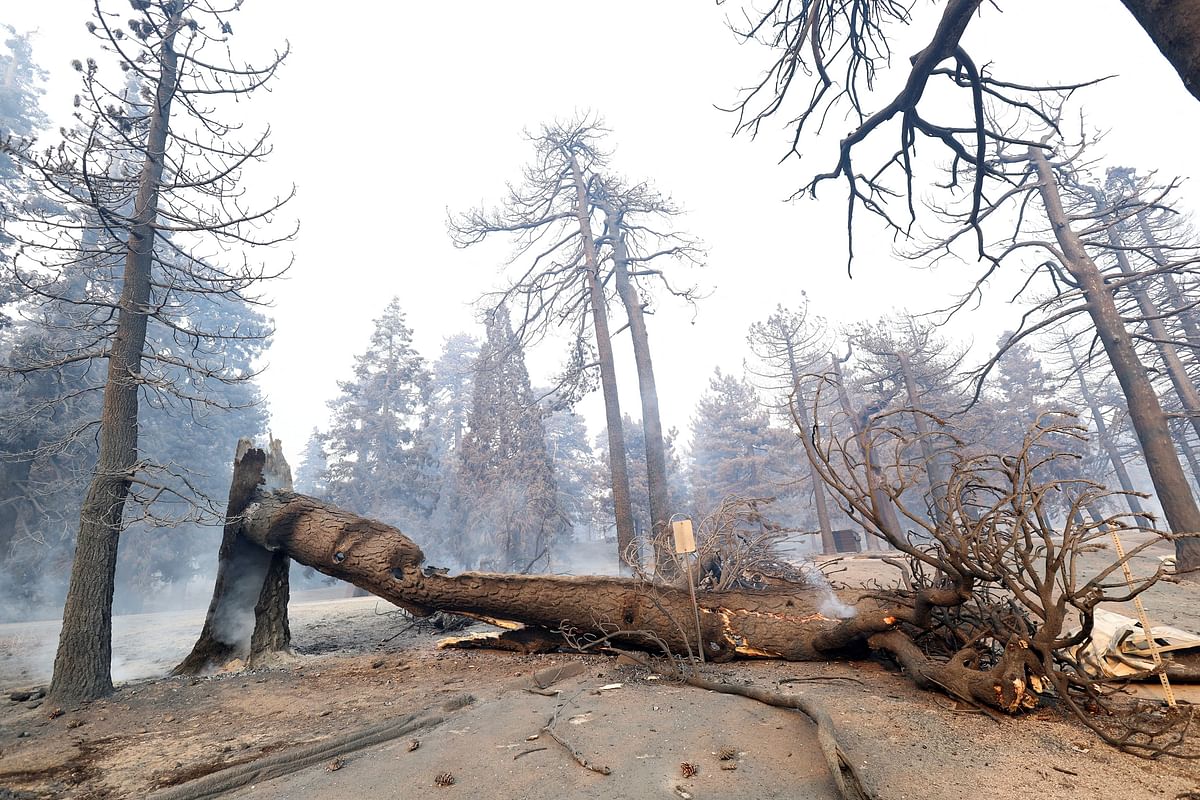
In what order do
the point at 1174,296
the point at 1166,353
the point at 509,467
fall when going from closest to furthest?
the point at 1166,353 → the point at 1174,296 → the point at 509,467

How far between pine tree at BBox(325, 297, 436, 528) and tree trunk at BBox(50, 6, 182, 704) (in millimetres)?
21406

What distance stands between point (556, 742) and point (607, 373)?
36.3 ft

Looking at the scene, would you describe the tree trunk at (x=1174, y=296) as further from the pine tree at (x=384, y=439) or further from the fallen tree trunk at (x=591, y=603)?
the pine tree at (x=384, y=439)

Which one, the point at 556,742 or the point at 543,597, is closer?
the point at 556,742

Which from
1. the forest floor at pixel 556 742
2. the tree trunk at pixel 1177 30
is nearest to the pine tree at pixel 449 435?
the forest floor at pixel 556 742

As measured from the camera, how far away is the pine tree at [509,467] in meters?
23.8

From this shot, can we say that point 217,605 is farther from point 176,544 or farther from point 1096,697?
point 176,544

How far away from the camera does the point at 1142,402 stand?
9109 millimetres

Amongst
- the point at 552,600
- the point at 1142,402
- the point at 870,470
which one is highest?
the point at 1142,402

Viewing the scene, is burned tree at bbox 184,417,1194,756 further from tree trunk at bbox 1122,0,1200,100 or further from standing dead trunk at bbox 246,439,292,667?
Answer: tree trunk at bbox 1122,0,1200,100

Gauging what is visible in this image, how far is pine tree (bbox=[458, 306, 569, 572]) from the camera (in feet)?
78.1

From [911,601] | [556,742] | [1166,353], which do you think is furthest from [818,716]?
[1166,353]

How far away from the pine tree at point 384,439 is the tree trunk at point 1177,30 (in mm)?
28407

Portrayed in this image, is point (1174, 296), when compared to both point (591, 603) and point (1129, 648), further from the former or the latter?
point (591, 603)
